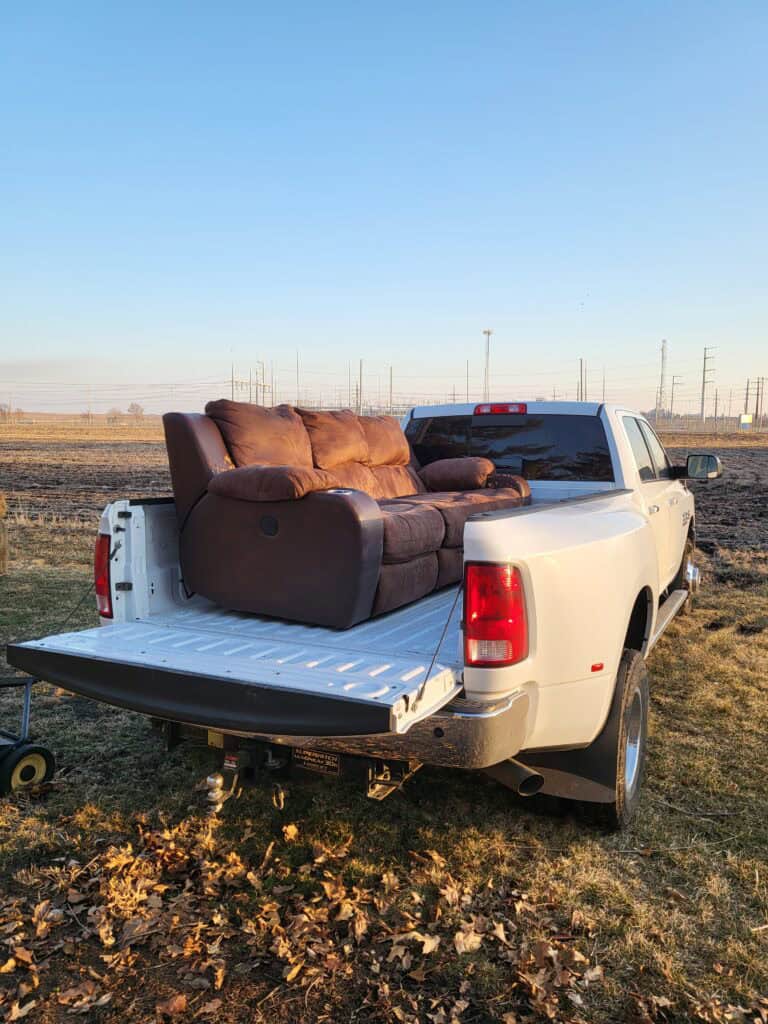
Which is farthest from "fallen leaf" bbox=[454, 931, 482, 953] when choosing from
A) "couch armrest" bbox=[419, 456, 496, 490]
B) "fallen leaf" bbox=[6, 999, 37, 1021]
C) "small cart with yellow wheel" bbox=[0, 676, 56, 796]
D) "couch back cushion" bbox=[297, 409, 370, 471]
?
"couch armrest" bbox=[419, 456, 496, 490]

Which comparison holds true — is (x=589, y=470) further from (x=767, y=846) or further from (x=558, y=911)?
(x=558, y=911)

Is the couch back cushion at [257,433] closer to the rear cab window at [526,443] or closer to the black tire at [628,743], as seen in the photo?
the rear cab window at [526,443]

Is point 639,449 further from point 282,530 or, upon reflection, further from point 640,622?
point 282,530

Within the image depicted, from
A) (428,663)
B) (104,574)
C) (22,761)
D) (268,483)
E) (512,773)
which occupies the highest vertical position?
(268,483)

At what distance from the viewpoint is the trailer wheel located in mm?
3670

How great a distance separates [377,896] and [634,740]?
1412mm

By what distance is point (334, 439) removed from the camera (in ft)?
17.9

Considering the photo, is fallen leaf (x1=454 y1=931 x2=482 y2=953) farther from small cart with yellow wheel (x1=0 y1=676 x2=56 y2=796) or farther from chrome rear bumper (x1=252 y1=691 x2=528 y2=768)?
small cart with yellow wheel (x1=0 y1=676 x2=56 y2=796)

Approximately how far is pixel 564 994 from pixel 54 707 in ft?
11.9

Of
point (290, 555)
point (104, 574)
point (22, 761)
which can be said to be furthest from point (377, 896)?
point (22, 761)

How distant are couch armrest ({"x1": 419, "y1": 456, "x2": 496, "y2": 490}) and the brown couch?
→ 934mm

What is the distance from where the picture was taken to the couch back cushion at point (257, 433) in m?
4.35

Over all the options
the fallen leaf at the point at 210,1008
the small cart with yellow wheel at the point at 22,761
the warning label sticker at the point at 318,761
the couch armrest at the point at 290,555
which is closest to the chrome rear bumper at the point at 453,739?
the warning label sticker at the point at 318,761

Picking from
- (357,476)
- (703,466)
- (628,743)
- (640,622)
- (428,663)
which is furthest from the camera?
(703,466)
